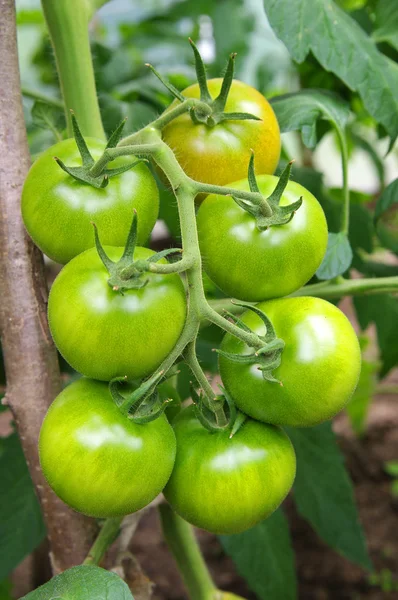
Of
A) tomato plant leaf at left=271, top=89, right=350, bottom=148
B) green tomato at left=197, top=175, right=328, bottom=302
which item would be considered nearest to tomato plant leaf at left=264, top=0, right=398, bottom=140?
tomato plant leaf at left=271, top=89, right=350, bottom=148

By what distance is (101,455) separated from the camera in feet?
1.57

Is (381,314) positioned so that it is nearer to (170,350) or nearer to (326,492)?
(326,492)

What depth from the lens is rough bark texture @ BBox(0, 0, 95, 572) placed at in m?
0.60

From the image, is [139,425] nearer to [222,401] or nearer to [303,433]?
[222,401]

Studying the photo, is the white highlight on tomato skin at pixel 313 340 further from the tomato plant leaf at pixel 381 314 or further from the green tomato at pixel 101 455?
the tomato plant leaf at pixel 381 314

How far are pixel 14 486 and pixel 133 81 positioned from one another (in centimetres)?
71

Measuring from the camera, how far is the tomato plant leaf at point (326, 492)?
0.99m

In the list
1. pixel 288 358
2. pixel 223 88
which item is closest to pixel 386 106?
pixel 223 88

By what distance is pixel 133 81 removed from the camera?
1.15m

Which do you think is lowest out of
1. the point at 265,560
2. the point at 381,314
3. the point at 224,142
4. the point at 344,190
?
the point at 265,560

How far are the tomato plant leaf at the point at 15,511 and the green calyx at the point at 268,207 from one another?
0.56m

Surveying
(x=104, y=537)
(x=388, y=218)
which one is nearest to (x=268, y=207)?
(x=104, y=537)

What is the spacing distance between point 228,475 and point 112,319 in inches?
6.4

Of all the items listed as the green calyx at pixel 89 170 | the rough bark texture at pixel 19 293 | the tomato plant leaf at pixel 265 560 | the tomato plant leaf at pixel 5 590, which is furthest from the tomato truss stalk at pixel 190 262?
the tomato plant leaf at pixel 5 590
